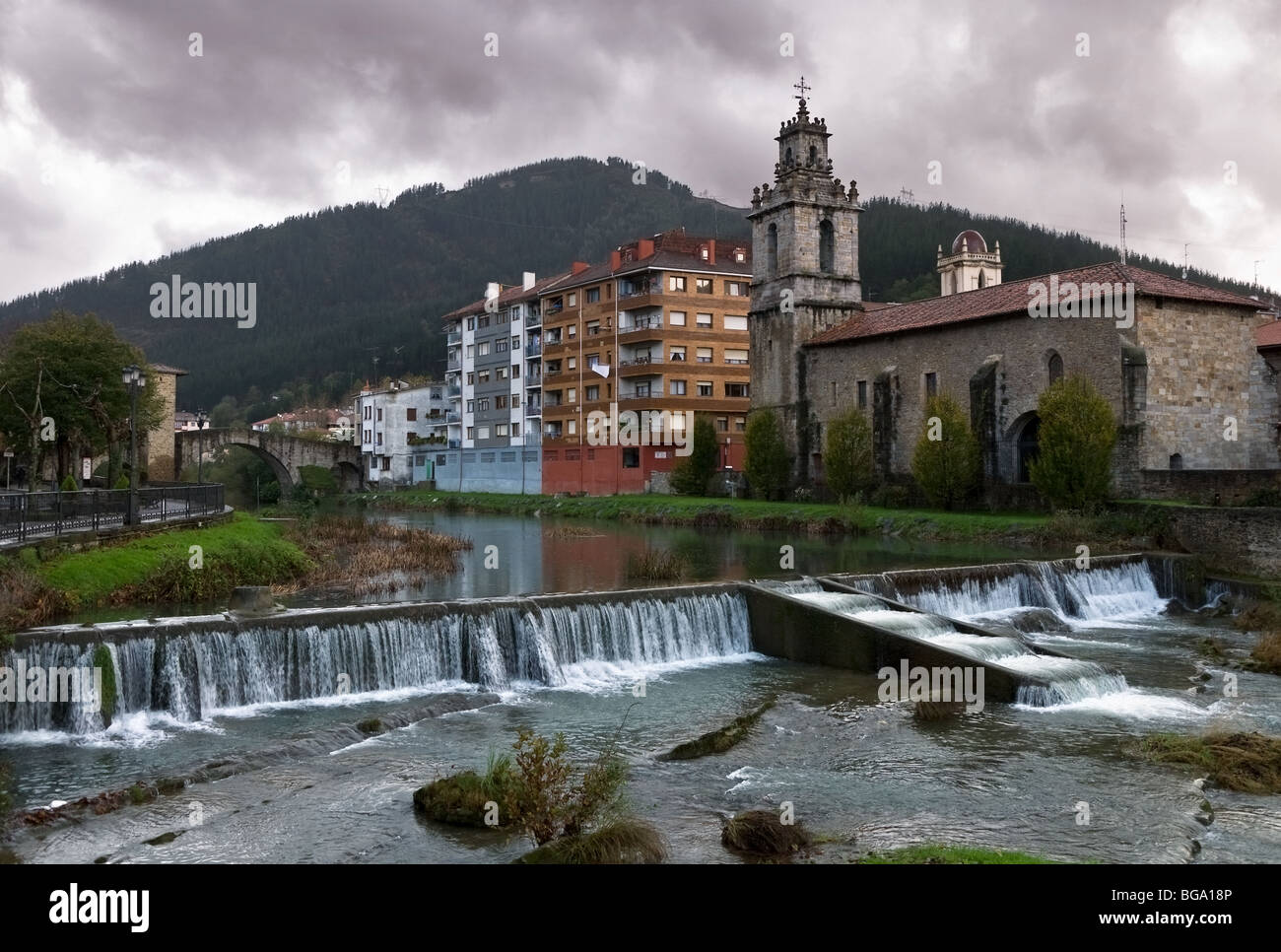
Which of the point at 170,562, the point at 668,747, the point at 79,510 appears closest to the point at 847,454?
the point at 170,562

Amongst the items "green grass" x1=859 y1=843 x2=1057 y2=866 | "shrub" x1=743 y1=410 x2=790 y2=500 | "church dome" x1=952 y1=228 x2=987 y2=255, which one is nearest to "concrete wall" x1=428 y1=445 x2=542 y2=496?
"shrub" x1=743 y1=410 x2=790 y2=500

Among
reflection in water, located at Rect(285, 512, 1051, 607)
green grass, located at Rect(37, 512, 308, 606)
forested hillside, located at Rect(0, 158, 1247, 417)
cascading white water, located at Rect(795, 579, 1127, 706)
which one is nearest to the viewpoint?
cascading white water, located at Rect(795, 579, 1127, 706)

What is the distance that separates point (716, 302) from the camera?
6856 cm

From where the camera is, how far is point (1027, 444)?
1758 inches

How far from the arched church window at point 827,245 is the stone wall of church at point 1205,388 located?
2130 centimetres

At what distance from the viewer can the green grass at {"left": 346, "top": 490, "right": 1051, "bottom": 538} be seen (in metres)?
39.0

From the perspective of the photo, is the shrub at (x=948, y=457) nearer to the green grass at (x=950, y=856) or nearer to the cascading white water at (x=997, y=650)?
the cascading white water at (x=997, y=650)

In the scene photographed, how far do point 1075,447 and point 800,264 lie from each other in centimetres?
2396

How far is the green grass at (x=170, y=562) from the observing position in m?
21.6

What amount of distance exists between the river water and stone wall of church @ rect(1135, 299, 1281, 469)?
17.5m

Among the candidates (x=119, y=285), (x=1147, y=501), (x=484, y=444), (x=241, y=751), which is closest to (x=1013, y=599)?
(x=1147, y=501)

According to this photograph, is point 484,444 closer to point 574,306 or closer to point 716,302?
point 574,306

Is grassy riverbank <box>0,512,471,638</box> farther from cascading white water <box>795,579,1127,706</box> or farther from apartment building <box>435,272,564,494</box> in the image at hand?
apartment building <box>435,272,564,494</box>
